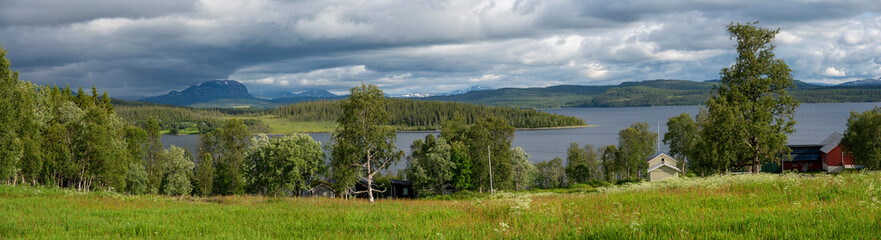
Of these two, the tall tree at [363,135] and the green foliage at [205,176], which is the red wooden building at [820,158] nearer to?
the tall tree at [363,135]

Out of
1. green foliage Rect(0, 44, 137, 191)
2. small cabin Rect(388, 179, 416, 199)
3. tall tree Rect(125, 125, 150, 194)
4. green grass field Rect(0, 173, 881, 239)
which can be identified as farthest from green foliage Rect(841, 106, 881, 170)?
tall tree Rect(125, 125, 150, 194)

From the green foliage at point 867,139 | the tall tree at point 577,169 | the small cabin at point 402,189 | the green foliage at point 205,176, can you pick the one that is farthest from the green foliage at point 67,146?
the green foliage at point 867,139

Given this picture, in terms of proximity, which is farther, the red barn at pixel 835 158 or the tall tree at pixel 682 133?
the tall tree at pixel 682 133

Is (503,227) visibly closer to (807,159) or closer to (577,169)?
(807,159)

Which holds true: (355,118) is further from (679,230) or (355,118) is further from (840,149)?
(840,149)

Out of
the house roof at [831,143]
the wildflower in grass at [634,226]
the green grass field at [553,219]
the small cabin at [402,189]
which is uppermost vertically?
the wildflower in grass at [634,226]

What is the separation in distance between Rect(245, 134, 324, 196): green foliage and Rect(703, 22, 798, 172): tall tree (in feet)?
125

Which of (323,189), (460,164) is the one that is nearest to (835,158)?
(460,164)

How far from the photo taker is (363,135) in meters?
30.8

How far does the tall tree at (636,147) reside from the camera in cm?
7362

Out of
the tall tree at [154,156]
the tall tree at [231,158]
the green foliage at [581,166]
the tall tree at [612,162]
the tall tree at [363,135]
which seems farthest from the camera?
the green foliage at [581,166]

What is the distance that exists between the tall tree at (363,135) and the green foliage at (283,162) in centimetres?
2042

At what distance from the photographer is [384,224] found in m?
12.4

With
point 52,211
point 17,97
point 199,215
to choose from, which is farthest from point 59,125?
point 199,215
